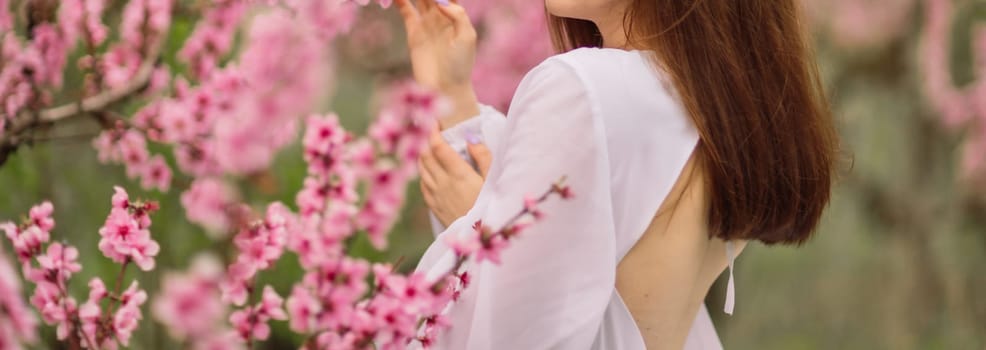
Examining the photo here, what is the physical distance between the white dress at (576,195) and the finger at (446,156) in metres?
0.22

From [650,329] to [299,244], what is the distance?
1.16 feet

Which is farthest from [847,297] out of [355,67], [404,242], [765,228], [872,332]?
[765,228]

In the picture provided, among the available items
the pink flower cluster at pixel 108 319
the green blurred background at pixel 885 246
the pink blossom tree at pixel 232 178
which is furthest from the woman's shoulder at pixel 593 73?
the green blurred background at pixel 885 246

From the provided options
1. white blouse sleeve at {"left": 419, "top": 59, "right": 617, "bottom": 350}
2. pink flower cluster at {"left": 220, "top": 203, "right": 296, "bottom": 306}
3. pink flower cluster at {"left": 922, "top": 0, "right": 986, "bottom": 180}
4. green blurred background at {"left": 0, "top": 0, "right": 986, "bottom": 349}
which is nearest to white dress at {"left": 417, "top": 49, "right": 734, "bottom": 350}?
white blouse sleeve at {"left": 419, "top": 59, "right": 617, "bottom": 350}

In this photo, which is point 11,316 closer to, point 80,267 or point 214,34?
point 80,267

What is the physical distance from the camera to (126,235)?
29.4 inches

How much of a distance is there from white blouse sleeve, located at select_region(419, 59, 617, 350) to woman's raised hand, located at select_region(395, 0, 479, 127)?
0.31 meters

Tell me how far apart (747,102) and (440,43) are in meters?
0.38

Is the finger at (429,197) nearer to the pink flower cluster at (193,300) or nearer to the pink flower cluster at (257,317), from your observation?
the pink flower cluster at (257,317)

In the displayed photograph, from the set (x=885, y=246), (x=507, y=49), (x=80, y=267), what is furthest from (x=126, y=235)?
(x=885, y=246)

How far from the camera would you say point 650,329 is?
875 millimetres

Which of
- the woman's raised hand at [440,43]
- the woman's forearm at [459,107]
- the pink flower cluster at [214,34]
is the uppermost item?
the pink flower cluster at [214,34]

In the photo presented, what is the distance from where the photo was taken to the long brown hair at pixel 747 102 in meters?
0.83

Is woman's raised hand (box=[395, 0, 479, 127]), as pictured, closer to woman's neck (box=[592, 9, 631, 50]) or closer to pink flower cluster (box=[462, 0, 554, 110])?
woman's neck (box=[592, 9, 631, 50])
